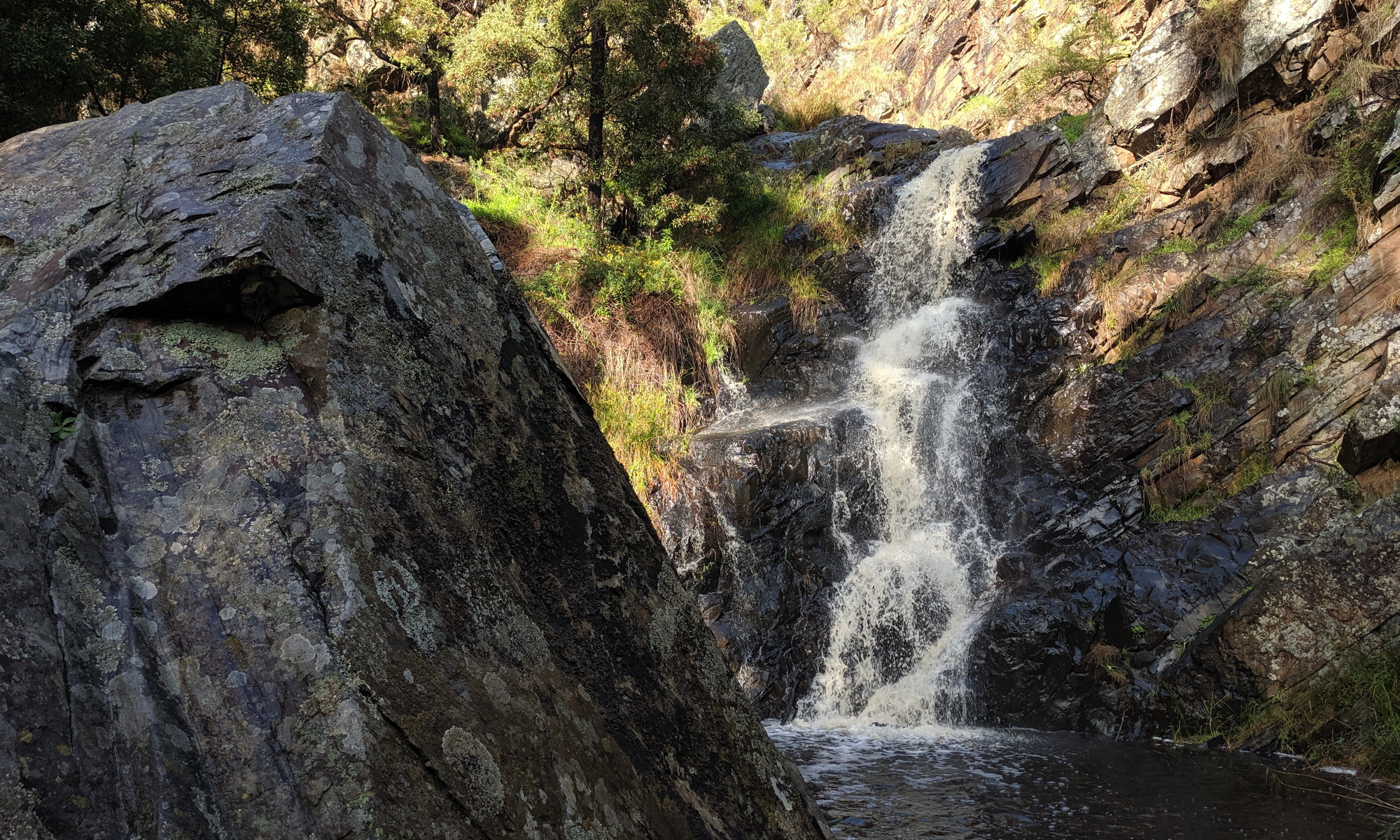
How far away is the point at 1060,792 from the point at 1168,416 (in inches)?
186

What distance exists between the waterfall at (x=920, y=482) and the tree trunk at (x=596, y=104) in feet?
14.3

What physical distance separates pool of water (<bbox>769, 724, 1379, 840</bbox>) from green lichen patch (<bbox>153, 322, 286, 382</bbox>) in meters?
3.81

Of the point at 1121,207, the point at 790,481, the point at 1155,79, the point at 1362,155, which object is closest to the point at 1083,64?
the point at 1155,79

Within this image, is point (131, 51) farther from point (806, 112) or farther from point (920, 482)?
point (806, 112)

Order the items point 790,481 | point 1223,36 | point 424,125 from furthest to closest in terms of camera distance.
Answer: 1. point 424,125
2. point 1223,36
3. point 790,481

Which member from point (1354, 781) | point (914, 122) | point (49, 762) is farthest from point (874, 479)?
point (914, 122)

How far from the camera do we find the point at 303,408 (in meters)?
1.49

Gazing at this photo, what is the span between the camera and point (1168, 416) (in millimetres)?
8125

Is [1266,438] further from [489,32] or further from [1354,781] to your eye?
[489,32]

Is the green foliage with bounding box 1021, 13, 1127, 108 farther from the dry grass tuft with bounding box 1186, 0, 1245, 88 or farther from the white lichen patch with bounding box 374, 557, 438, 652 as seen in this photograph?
the white lichen patch with bounding box 374, 557, 438, 652

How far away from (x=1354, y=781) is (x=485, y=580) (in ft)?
19.1

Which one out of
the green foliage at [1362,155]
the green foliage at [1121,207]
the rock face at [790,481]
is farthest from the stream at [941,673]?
the green foliage at [1362,155]

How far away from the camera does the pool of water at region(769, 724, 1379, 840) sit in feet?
14.0

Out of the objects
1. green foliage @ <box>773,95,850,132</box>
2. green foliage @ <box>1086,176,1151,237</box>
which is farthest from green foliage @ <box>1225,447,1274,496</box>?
green foliage @ <box>773,95,850,132</box>
